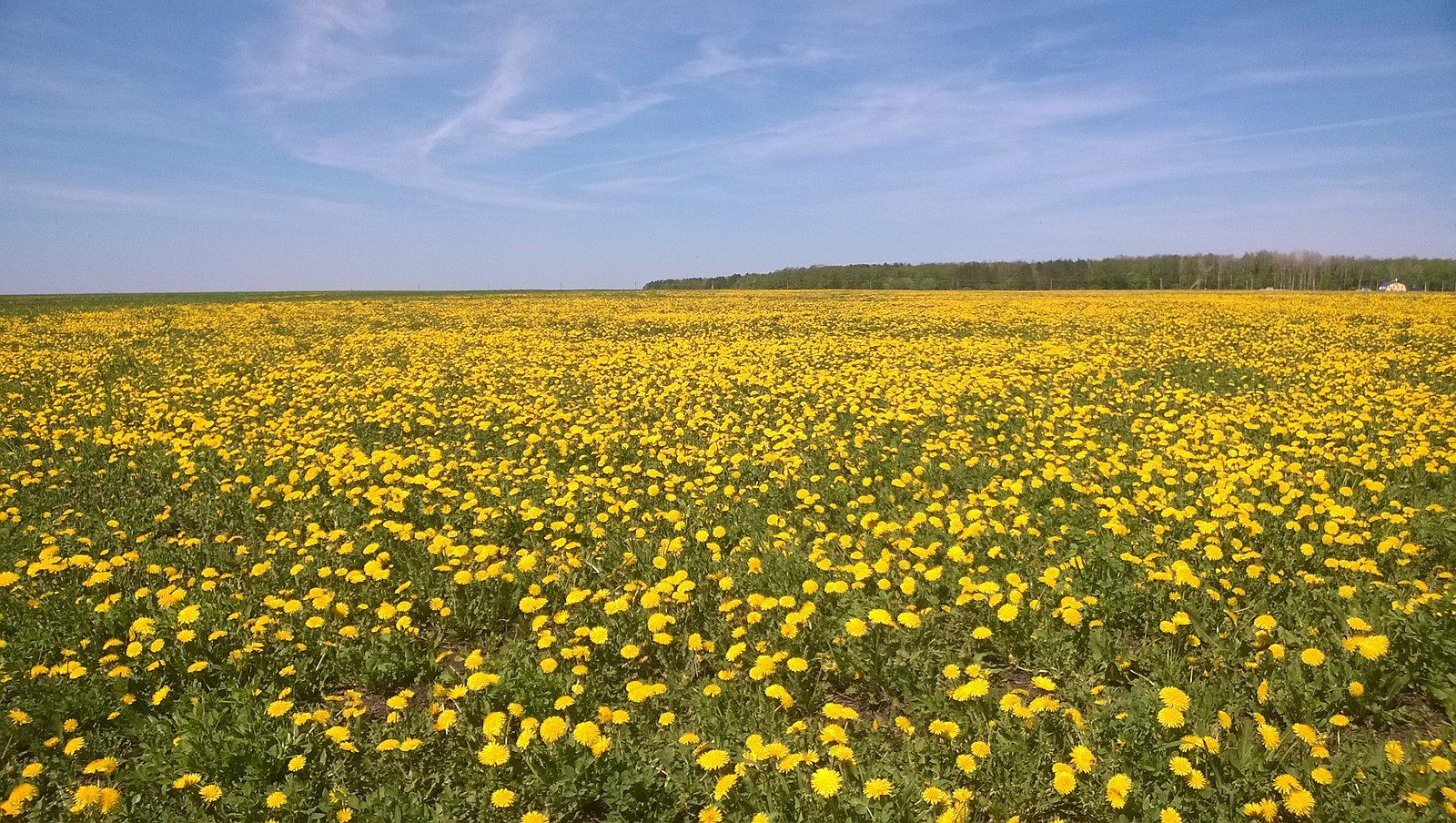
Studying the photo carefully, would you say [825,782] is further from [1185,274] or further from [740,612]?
[1185,274]

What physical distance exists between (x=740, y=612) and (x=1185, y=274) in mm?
92472

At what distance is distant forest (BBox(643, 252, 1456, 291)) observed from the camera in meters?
70.5

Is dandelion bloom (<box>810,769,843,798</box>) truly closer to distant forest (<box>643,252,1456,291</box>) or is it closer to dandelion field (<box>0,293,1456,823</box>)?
dandelion field (<box>0,293,1456,823</box>)

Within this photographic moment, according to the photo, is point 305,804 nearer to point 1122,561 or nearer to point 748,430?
point 1122,561

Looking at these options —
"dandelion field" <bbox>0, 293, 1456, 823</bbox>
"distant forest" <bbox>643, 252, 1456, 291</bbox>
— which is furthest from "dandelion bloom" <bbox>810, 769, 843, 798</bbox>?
"distant forest" <bbox>643, 252, 1456, 291</bbox>

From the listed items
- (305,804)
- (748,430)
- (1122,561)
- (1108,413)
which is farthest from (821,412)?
(305,804)

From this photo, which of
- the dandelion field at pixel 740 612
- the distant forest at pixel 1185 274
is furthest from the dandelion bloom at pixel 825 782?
the distant forest at pixel 1185 274

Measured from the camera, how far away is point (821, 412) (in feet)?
29.6

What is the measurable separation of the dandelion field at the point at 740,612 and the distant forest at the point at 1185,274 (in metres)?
70.7

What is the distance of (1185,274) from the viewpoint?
7838cm

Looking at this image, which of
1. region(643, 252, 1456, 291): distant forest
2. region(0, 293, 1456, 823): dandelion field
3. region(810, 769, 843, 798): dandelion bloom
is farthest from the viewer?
region(643, 252, 1456, 291): distant forest

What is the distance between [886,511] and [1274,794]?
10.5 ft

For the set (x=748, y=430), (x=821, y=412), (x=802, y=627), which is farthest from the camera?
(x=821, y=412)

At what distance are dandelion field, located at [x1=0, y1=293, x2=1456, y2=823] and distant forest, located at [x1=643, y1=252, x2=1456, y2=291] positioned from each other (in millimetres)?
70689
